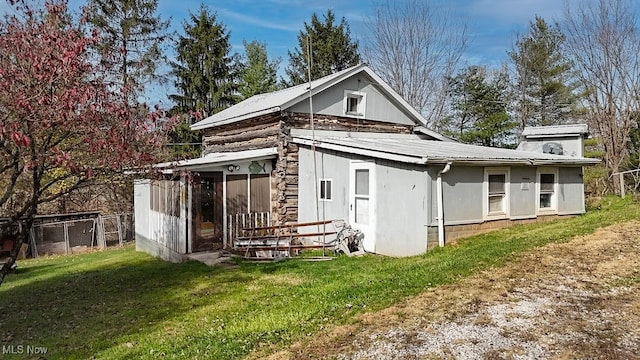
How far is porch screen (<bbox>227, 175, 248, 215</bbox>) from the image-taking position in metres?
13.5

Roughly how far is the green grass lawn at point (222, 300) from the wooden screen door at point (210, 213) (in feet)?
4.53

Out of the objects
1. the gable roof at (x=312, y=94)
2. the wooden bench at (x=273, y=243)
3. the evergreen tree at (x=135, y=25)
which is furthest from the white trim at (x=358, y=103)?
the evergreen tree at (x=135, y=25)

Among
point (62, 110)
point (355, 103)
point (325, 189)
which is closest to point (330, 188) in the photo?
point (325, 189)

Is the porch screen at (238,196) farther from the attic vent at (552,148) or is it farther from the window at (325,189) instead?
the attic vent at (552,148)

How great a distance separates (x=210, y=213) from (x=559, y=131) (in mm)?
13321

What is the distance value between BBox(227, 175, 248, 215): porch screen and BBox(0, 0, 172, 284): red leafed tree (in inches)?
196

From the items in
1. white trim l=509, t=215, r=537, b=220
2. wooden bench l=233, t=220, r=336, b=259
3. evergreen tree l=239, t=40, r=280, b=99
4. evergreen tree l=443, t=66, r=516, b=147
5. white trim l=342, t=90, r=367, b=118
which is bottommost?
wooden bench l=233, t=220, r=336, b=259

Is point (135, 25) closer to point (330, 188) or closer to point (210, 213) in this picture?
point (210, 213)

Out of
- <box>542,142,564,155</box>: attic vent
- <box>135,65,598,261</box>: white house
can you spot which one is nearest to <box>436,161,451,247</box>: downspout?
<box>135,65,598,261</box>: white house

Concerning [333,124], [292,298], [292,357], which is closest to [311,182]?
[333,124]

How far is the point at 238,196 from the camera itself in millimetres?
13516

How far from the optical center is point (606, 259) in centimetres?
722

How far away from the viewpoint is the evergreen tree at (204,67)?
29.6 m

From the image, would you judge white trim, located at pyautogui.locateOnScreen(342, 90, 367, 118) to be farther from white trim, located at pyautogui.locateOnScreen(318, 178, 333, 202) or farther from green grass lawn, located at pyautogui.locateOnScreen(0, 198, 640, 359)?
green grass lawn, located at pyautogui.locateOnScreen(0, 198, 640, 359)
